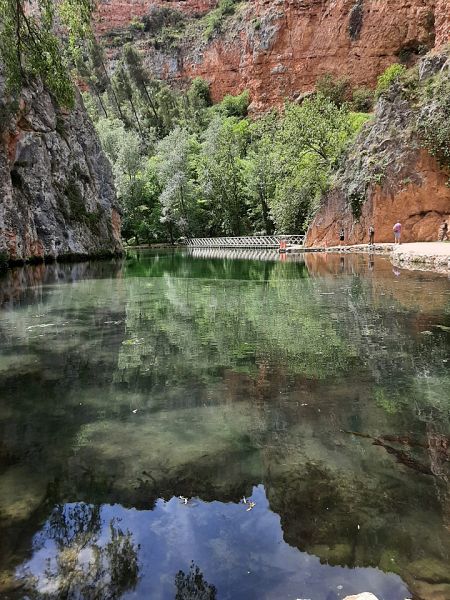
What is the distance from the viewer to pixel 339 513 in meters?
3.58

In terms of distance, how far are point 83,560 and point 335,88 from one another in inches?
3089

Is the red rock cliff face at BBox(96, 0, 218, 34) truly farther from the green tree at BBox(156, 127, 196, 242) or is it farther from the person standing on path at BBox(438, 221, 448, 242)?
the person standing on path at BBox(438, 221, 448, 242)

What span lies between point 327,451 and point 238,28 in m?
97.9

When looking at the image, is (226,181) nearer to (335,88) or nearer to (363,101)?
(363,101)

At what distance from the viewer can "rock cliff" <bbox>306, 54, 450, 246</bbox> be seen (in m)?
30.9

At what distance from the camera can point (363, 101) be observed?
7038 centimetres

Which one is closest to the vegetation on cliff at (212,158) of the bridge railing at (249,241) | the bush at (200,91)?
the bridge railing at (249,241)

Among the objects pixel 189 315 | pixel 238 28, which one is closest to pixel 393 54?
pixel 238 28

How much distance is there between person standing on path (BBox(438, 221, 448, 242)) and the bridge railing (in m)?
13.5

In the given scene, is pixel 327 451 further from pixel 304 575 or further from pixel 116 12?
pixel 116 12

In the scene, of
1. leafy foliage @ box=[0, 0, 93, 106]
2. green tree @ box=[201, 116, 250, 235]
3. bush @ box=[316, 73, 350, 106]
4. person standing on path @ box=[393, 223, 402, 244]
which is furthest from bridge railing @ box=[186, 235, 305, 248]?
leafy foliage @ box=[0, 0, 93, 106]

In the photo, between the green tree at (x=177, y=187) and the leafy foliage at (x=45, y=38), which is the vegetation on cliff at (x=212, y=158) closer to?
the green tree at (x=177, y=187)

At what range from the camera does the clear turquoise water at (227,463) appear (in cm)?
309

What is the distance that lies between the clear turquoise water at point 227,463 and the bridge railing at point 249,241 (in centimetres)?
3470
